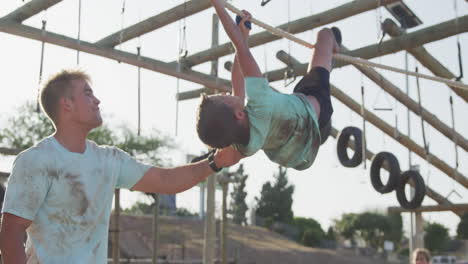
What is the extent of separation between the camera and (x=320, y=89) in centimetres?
380

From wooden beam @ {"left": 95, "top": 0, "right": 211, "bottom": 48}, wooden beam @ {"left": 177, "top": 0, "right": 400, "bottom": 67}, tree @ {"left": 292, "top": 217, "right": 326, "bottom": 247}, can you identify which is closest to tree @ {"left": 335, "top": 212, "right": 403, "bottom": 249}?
tree @ {"left": 292, "top": 217, "right": 326, "bottom": 247}

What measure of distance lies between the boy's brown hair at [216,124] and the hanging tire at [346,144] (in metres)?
5.41

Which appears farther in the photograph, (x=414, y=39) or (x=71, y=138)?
(x=414, y=39)

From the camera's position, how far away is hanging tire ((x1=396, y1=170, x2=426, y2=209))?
841cm

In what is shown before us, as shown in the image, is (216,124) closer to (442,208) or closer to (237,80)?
(237,80)

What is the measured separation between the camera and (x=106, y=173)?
8.75 feet

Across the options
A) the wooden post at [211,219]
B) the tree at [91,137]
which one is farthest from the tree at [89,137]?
the wooden post at [211,219]

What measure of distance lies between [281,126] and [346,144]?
5436 millimetres

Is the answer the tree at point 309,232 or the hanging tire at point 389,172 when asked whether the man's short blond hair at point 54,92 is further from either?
the tree at point 309,232

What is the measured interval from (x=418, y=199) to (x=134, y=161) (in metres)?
6.57

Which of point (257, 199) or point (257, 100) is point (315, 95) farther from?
point (257, 199)

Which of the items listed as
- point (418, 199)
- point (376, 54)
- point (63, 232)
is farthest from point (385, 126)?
point (63, 232)

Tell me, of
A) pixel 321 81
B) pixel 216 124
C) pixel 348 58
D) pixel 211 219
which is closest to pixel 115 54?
pixel 211 219

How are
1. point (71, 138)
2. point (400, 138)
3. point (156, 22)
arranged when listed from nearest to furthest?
point (71, 138) < point (156, 22) < point (400, 138)
